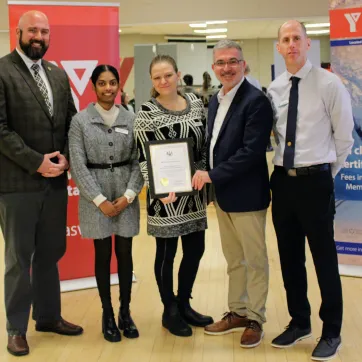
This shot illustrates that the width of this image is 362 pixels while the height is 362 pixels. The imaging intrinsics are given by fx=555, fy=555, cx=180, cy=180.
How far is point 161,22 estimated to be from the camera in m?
7.94

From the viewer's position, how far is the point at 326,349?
10.2 feet

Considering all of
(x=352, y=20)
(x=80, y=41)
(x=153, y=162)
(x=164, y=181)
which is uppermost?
(x=352, y=20)

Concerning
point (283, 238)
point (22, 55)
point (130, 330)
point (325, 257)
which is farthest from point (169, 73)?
point (130, 330)

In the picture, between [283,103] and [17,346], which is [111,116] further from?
[17,346]

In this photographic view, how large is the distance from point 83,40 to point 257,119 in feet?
5.97

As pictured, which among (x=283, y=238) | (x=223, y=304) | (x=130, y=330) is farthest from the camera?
(x=223, y=304)

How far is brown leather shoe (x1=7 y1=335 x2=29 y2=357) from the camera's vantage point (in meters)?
3.28

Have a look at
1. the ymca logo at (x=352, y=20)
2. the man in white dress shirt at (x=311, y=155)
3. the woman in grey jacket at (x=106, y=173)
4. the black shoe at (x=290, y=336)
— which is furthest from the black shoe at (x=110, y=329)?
the ymca logo at (x=352, y=20)

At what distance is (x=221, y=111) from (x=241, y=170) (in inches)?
15.3

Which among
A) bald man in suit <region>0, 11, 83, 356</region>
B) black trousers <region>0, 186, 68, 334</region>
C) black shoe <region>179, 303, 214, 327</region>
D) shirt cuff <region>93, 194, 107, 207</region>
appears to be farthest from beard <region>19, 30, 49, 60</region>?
black shoe <region>179, 303, 214, 327</region>

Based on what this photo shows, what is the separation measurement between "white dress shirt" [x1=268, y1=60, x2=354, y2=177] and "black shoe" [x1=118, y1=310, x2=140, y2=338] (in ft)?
4.60

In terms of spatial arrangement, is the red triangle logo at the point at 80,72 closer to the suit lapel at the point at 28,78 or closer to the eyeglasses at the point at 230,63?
the suit lapel at the point at 28,78

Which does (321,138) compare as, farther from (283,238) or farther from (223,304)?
(223,304)

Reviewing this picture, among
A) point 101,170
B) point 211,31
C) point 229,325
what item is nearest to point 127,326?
point 229,325
